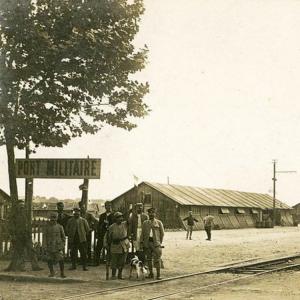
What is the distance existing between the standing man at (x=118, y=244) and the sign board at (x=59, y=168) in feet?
5.89

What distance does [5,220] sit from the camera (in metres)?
17.5

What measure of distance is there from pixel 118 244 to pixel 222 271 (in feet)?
12.4

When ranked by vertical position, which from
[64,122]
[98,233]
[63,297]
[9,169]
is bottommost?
[63,297]

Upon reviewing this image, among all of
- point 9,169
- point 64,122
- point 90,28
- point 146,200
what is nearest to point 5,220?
point 9,169

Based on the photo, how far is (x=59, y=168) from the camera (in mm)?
15430

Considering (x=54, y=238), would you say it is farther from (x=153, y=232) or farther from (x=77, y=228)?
(x=153, y=232)

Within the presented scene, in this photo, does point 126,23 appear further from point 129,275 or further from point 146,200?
point 146,200

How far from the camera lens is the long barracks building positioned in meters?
52.2

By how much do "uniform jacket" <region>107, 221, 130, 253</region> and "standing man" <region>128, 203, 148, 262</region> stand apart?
51.8 inches

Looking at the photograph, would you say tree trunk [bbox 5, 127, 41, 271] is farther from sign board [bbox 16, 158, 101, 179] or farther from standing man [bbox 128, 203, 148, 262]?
standing man [bbox 128, 203, 148, 262]

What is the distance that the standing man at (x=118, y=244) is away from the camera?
13.5 meters

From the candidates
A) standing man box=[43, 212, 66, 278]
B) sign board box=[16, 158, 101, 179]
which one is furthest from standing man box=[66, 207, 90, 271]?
standing man box=[43, 212, 66, 278]

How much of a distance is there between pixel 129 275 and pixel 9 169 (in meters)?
4.60

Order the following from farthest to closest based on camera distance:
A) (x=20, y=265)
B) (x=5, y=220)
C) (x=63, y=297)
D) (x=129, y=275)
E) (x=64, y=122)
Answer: (x=5, y=220) → (x=64, y=122) → (x=20, y=265) → (x=129, y=275) → (x=63, y=297)
